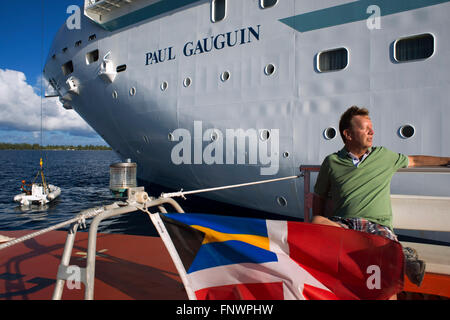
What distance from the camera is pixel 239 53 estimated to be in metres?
7.65

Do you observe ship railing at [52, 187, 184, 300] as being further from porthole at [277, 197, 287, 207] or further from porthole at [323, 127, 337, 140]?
porthole at [277, 197, 287, 207]

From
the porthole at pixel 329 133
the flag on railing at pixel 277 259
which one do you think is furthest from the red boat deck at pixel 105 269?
the porthole at pixel 329 133

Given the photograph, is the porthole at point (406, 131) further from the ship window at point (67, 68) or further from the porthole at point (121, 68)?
the ship window at point (67, 68)

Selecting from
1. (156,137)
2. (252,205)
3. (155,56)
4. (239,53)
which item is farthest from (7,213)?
(239,53)

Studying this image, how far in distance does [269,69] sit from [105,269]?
18.8 feet

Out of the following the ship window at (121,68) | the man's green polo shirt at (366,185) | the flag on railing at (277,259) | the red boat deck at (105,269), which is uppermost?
the ship window at (121,68)

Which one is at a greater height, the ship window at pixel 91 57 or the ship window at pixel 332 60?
the ship window at pixel 91 57

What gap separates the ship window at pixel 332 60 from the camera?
21.3 feet

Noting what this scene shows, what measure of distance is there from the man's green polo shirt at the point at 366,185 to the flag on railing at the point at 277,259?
0.45 meters

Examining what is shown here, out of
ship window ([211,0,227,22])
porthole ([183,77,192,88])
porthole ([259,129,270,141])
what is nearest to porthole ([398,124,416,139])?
porthole ([259,129,270,141])

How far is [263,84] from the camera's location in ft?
24.0

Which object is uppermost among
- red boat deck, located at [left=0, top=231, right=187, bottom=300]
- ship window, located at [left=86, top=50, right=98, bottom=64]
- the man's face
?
ship window, located at [left=86, top=50, right=98, bottom=64]

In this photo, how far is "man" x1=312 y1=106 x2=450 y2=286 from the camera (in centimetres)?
226

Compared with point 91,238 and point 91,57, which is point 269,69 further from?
point 91,57
